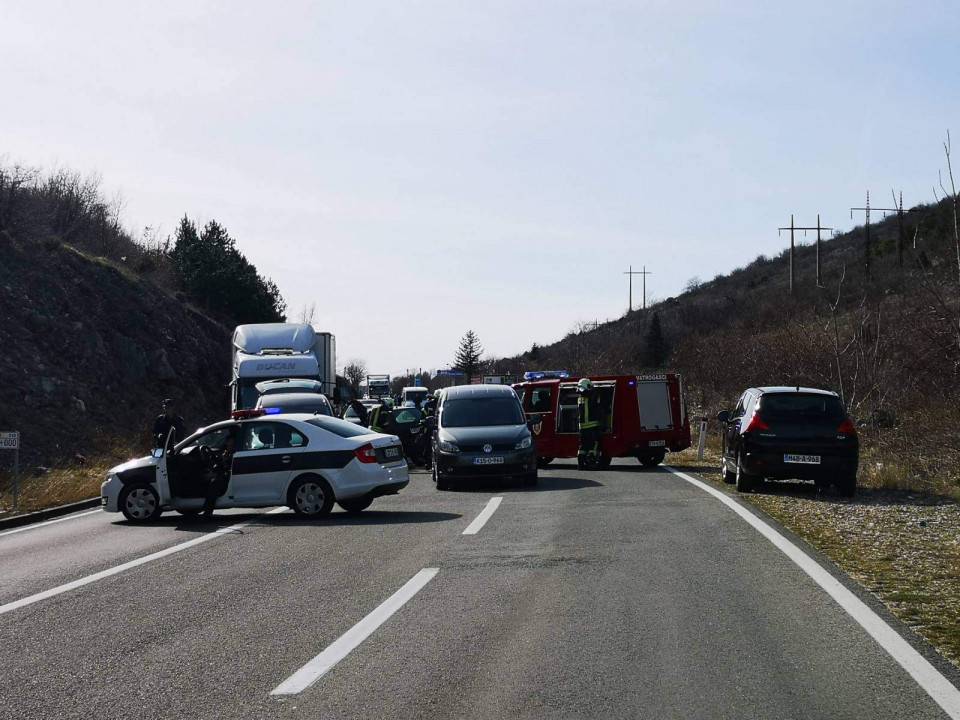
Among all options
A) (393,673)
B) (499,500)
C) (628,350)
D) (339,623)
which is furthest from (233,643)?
(628,350)

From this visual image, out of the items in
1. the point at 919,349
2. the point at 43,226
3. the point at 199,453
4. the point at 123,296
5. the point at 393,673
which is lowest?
the point at 393,673

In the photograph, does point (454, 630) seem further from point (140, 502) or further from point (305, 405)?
point (305, 405)

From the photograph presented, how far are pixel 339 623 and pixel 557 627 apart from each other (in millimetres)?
1572

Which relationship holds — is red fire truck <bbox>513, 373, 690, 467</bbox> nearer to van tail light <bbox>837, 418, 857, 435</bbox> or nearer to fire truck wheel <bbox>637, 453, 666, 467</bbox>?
fire truck wheel <bbox>637, 453, 666, 467</bbox>

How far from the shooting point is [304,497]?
55.5 ft

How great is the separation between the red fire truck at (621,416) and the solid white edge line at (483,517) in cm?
817

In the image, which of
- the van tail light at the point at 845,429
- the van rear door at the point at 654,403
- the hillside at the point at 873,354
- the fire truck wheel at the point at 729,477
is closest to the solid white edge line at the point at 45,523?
the fire truck wheel at the point at 729,477

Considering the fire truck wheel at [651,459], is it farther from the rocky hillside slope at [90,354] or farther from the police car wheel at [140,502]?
the rocky hillside slope at [90,354]

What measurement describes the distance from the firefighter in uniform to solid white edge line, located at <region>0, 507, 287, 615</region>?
1111cm

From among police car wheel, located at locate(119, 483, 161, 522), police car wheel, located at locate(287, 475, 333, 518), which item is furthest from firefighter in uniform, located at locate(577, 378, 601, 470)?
police car wheel, located at locate(119, 483, 161, 522)

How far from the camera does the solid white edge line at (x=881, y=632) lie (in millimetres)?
6391

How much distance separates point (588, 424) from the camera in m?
26.0

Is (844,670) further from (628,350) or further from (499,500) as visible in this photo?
(628,350)

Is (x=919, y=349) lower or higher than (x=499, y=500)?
higher
